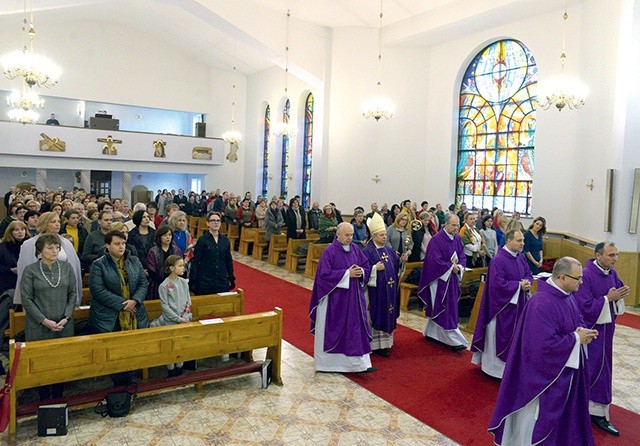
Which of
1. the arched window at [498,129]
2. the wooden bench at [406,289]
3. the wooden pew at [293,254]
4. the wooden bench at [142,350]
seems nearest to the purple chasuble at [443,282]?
the wooden bench at [406,289]

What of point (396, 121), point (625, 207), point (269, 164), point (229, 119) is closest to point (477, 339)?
point (625, 207)

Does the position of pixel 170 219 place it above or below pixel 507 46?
below

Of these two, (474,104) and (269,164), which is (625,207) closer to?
(474,104)

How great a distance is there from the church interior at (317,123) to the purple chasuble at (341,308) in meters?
0.44

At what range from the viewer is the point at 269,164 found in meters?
22.0

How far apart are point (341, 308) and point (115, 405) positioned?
2.45 m

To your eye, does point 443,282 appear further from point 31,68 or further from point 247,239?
point 31,68

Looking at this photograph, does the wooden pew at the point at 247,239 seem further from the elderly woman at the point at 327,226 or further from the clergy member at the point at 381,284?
the clergy member at the point at 381,284

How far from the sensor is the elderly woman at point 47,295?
14.7ft

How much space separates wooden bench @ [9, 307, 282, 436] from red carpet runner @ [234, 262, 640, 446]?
1254 mm

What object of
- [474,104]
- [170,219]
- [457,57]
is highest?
[457,57]

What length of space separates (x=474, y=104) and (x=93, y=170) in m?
16.3

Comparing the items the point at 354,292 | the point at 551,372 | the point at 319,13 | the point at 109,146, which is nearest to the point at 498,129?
the point at 319,13

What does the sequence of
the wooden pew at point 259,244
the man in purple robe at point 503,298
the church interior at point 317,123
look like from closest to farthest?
the church interior at point 317,123, the man in purple robe at point 503,298, the wooden pew at point 259,244
